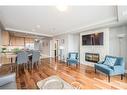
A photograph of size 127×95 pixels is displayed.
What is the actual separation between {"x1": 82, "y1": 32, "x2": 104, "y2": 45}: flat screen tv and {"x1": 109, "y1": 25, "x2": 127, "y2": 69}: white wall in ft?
1.74

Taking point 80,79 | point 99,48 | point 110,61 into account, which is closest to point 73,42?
point 99,48

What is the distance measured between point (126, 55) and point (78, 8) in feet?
10.1

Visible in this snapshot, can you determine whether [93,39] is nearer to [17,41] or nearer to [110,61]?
[110,61]

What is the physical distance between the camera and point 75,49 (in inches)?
325

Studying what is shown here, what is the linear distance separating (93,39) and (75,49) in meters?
2.22

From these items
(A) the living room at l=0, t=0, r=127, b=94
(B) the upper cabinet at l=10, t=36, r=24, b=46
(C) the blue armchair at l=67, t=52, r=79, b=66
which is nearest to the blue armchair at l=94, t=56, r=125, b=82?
(A) the living room at l=0, t=0, r=127, b=94

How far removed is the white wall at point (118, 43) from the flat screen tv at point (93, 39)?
1.74ft

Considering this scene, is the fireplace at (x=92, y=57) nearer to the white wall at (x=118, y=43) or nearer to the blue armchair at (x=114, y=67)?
the white wall at (x=118, y=43)

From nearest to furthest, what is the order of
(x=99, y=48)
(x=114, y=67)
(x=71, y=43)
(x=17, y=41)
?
(x=114, y=67), (x=99, y=48), (x=71, y=43), (x=17, y=41)

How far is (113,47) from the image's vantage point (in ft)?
17.5

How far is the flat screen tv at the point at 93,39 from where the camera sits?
18.9ft

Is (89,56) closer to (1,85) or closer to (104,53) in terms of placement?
(104,53)
